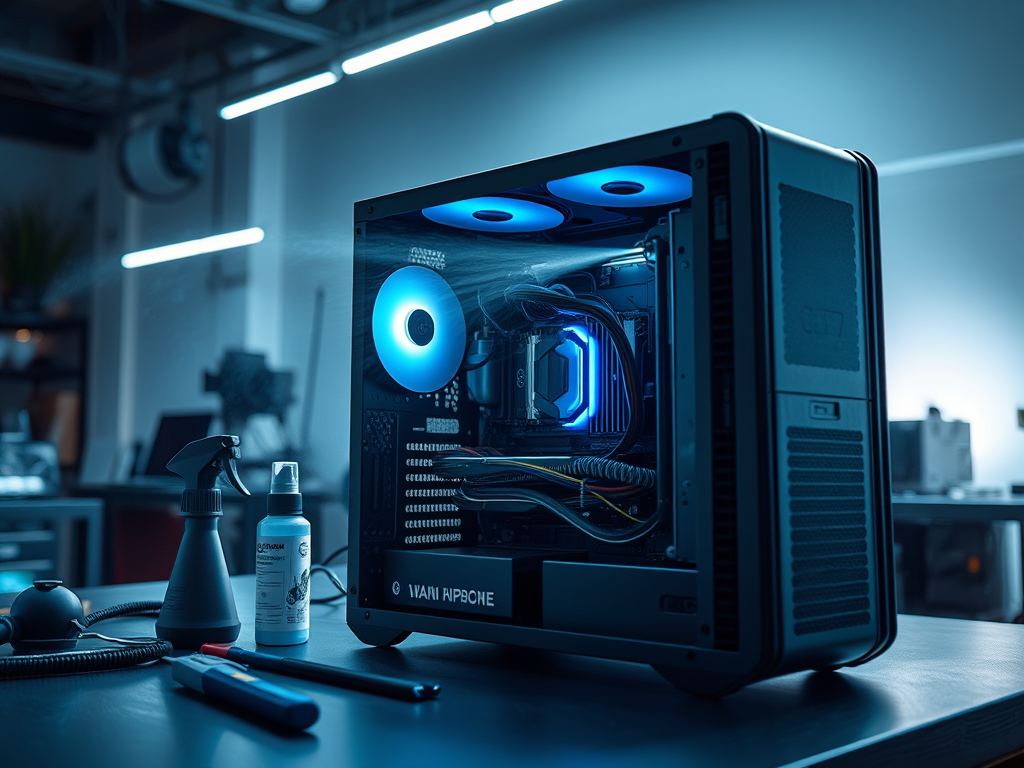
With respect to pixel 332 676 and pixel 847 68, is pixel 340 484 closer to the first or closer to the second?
pixel 847 68

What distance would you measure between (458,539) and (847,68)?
10.5 feet

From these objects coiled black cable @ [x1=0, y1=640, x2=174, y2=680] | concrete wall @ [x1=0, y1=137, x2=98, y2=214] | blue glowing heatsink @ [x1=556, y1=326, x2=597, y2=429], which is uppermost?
concrete wall @ [x1=0, y1=137, x2=98, y2=214]

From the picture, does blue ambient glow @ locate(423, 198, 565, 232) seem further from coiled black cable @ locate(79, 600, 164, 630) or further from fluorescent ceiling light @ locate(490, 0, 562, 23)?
fluorescent ceiling light @ locate(490, 0, 562, 23)

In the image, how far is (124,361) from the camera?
610 centimetres

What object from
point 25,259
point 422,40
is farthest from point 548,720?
point 25,259

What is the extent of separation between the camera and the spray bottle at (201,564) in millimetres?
861

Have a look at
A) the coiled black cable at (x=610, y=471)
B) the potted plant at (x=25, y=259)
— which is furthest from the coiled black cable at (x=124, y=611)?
the potted plant at (x=25, y=259)

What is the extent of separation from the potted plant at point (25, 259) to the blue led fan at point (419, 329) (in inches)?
232

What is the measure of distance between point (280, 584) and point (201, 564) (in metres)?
0.08

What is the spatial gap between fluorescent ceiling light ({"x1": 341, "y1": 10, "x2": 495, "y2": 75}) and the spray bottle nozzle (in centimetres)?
253

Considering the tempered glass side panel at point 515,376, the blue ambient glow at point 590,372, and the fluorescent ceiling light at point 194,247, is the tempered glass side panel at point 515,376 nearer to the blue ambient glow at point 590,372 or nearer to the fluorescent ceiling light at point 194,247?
the blue ambient glow at point 590,372

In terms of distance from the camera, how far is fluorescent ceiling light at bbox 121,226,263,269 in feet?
17.4

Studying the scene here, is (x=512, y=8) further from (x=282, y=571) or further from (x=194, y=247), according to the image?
(x=194, y=247)

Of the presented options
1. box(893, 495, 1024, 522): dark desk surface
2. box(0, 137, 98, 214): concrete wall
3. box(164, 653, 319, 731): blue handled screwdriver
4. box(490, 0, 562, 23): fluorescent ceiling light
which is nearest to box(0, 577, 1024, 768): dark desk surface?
box(164, 653, 319, 731): blue handled screwdriver
